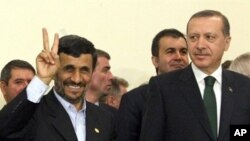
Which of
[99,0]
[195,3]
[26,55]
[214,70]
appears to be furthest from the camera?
[195,3]

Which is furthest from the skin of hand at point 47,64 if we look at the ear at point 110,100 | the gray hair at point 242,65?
the ear at point 110,100

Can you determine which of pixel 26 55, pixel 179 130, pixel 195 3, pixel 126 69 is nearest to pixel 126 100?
pixel 179 130

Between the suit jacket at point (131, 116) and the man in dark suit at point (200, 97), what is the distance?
43cm

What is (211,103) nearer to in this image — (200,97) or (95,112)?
(200,97)

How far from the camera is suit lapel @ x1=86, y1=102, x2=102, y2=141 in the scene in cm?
305

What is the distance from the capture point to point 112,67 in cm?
541

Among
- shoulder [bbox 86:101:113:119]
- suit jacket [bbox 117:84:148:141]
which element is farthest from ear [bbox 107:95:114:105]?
shoulder [bbox 86:101:113:119]

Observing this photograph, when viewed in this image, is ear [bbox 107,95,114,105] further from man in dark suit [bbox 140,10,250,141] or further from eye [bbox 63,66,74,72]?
man in dark suit [bbox 140,10,250,141]

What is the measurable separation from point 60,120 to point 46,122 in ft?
0.23

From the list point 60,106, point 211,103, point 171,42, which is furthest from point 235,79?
point 171,42

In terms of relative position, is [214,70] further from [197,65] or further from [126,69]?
[126,69]

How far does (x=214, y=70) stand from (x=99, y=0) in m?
2.50

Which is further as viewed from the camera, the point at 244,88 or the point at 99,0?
the point at 99,0

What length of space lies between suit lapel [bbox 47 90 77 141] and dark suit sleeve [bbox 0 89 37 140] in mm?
177
